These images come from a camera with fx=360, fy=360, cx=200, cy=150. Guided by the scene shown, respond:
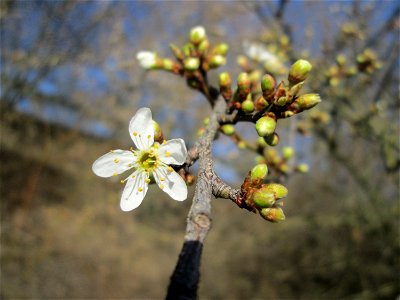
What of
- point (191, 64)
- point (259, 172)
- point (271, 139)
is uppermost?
point (191, 64)

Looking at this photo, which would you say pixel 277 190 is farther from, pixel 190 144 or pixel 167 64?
pixel 190 144

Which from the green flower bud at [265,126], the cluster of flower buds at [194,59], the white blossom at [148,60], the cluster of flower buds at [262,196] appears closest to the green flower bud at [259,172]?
the cluster of flower buds at [262,196]

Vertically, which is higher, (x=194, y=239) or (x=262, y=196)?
(x=262, y=196)

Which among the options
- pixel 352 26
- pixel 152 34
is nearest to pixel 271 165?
pixel 352 26

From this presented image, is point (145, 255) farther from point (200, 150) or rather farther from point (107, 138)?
point (200, 150)

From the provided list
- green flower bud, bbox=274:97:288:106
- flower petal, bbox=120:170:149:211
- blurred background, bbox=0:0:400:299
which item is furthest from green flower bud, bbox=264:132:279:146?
blurred background, bbox=0:0:400:299

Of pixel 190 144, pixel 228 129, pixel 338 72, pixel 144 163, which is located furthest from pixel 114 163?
Answer: pixel 338 72

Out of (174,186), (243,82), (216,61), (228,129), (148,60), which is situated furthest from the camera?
(148,60)
